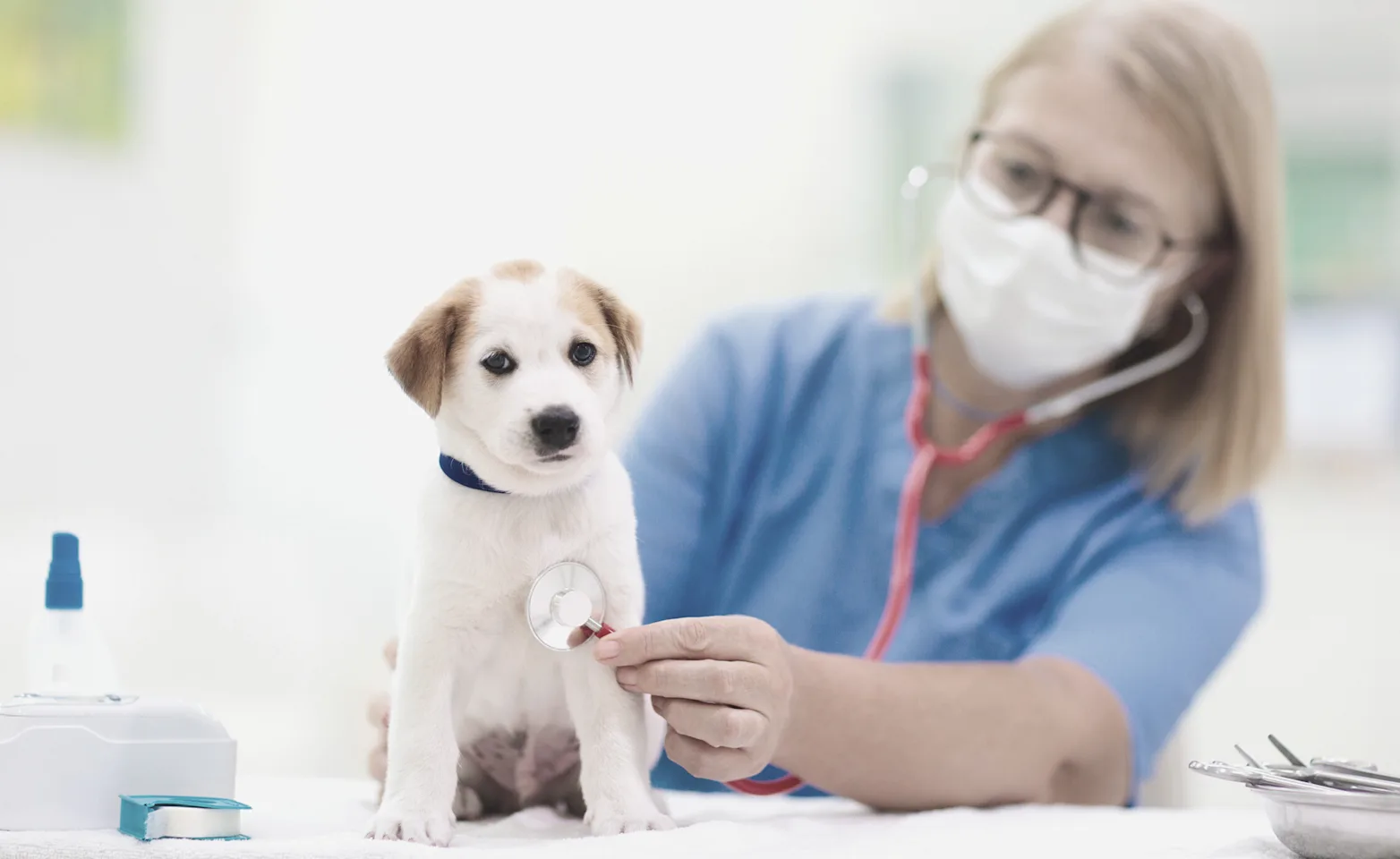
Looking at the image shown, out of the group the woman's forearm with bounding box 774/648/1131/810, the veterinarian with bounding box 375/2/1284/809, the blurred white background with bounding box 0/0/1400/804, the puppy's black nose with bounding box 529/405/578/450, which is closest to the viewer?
the puppy's black nose with bounding box 529/405/578/450

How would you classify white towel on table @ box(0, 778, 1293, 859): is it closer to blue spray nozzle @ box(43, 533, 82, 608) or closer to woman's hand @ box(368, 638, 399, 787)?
woman's hand @ box(368, 638, 399, 787)

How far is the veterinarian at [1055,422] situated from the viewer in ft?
3.51

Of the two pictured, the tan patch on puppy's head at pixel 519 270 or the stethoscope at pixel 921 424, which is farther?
the stethoscope at pixel 921 424

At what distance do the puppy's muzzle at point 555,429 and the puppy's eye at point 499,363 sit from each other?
36 mm

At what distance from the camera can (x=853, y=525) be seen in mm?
1160

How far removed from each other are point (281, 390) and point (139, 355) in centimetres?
36

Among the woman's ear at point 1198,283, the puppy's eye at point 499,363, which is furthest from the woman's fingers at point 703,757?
the woman's ear at point 1198,283

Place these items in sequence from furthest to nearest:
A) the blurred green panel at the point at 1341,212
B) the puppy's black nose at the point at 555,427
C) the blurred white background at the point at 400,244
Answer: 1. the blurred green panel at the point at 1341,212
2. the blurred white background at the point at 400,244
3. the puppy's black nose at the point at 555,427

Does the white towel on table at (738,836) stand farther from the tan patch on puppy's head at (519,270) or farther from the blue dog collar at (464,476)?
the tan patch on puppy's head at (519,270)

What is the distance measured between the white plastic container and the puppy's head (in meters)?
0.23

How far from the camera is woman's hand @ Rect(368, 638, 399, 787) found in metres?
0.71

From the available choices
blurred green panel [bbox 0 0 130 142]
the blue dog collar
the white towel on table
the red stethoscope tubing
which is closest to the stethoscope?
the red stethoscope tubing

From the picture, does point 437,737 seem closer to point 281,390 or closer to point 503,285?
point 503,285

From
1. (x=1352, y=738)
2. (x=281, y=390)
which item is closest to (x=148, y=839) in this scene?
(x=281, y=390)
